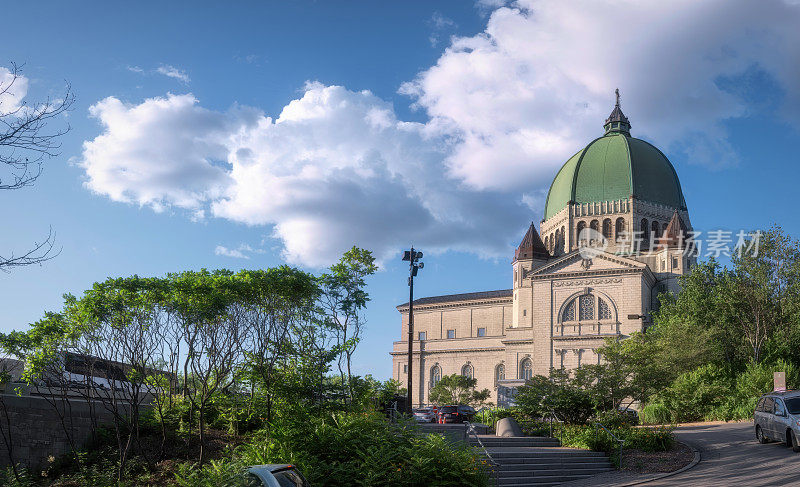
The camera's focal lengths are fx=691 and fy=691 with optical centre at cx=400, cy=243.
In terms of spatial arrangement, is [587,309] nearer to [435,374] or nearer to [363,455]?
[435,374]

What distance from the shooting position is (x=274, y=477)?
915 cm

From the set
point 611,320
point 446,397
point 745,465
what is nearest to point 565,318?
point 611,320

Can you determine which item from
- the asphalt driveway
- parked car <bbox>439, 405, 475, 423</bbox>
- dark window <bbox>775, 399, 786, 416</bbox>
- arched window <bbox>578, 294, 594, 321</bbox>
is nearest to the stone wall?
the asphalt driveway

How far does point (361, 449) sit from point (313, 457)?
1193 mm

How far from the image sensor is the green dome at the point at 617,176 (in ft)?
233

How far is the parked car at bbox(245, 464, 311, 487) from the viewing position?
9.12 m

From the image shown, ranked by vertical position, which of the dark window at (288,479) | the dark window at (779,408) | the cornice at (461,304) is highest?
the cornice at (461,304)

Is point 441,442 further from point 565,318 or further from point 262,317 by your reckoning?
point 565,318

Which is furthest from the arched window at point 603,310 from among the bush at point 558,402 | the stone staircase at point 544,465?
the stone staircase at point 544,465

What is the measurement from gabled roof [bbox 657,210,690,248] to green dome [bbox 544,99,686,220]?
3.83 metres

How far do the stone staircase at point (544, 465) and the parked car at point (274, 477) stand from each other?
8526 mm

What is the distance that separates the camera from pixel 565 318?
204 feet

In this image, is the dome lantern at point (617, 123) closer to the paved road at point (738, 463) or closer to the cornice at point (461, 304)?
the cornice at point (461, 304)

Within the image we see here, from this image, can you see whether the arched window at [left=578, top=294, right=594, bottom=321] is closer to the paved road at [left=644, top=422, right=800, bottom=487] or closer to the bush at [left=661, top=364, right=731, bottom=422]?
the bush at [left=661, top=364, right=731, bottom=422]
